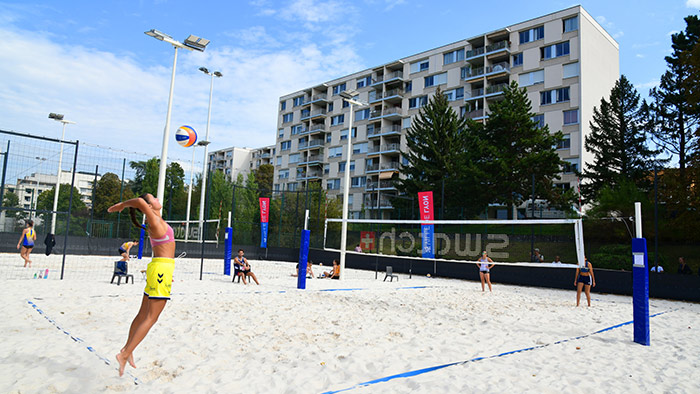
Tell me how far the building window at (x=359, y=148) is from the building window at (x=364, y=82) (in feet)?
25.4

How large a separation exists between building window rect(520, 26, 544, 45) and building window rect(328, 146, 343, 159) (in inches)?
990

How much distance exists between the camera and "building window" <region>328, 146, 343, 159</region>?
56.7 meters

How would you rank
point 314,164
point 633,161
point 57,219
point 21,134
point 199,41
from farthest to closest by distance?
point 314,164
point 633,161
point 57,219
point 199,41
point 21,134

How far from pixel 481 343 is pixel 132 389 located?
481cm

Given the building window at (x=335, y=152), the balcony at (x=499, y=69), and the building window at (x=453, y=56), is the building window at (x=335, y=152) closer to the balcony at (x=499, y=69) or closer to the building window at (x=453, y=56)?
the building window at (x=453, y=56)

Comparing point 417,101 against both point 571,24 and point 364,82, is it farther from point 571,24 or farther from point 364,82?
point 571,24

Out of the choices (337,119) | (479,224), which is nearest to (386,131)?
(337,119)

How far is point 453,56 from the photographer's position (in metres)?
46.2

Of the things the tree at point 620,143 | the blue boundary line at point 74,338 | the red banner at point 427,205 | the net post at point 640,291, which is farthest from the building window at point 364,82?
the blue boundary line at point 74,338

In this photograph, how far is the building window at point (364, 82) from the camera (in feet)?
181

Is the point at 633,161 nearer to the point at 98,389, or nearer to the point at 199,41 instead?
the point at 199,41

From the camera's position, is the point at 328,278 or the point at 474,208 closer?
the point at 328,278

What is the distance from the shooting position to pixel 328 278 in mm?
17172

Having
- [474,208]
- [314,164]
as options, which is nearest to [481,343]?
[474,208]
